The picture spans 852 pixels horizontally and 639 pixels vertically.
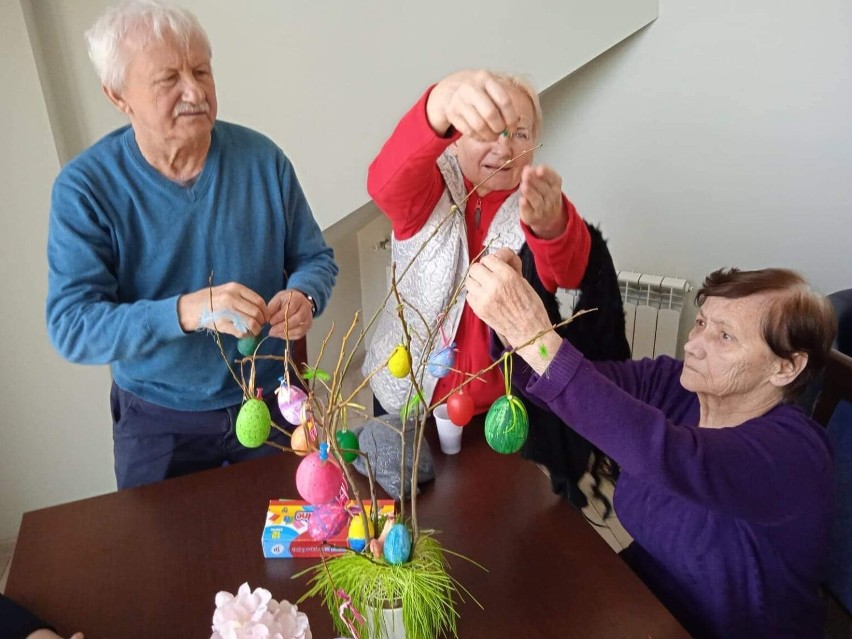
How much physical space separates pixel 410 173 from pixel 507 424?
52 cm

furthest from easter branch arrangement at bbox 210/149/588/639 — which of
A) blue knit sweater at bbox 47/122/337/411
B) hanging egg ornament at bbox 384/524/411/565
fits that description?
blue knit sweater at bbox 47/122/337/411

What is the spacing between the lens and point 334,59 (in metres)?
1.84

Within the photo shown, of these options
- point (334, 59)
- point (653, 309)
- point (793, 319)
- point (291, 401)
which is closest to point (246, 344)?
point (291, 401)

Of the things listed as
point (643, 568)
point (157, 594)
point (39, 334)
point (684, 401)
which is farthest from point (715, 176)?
point (39, 334)

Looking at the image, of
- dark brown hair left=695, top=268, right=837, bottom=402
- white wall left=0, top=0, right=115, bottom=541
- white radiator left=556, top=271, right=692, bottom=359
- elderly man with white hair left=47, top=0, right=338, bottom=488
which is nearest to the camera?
dark brown hair left=695, top=268, right=837, bottom=402

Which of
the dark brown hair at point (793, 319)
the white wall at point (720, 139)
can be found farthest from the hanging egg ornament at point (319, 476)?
the white wall at point (720, 139)

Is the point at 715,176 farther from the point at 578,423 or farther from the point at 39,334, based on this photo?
the point at 39,334

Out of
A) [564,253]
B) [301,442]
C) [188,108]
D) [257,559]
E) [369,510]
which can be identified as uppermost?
[188,108]

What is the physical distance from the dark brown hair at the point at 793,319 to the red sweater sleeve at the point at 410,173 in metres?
0.55

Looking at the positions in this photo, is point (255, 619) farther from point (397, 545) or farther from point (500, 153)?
point (500, 153)

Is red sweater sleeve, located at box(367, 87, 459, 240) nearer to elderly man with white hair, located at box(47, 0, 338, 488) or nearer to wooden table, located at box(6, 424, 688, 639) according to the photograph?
elderly man with white hair, located at box(47, 0, 338, 488)

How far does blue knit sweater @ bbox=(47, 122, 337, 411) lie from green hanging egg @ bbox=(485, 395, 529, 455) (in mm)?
577

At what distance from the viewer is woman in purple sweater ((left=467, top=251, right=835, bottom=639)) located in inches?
34.3

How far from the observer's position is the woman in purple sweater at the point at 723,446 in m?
0.87
